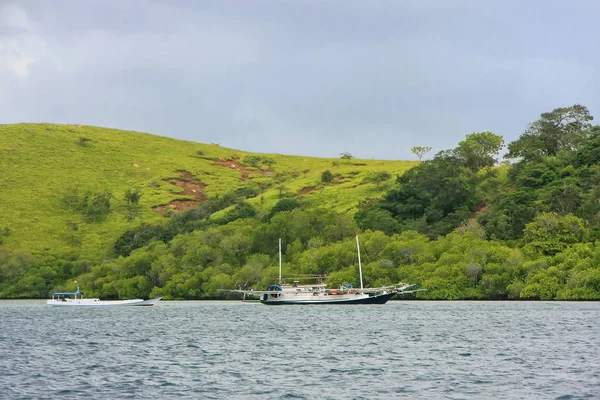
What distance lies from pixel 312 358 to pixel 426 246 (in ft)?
335

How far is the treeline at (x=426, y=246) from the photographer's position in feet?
468

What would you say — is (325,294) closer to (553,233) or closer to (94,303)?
(553,233)

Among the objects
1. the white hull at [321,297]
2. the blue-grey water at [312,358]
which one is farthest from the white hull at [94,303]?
the blue-grey water at [312,358]

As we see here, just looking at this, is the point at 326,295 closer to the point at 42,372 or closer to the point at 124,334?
the point at 124,334

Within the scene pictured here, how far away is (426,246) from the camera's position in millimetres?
159625

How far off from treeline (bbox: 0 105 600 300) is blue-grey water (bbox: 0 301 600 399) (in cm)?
4091

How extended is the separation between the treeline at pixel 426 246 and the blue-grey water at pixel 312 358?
40.9 m

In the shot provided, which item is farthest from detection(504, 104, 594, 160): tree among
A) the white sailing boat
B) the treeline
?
the white sailing boat

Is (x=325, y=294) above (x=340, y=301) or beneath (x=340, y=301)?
above

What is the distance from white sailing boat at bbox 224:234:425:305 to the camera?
14075 centimetres

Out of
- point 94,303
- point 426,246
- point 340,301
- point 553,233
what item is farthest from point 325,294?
point 94,303

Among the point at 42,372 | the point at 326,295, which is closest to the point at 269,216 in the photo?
the point at 326,295

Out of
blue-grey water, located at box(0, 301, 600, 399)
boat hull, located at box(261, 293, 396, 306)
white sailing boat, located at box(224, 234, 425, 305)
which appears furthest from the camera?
white sailing boat, located at box(224, 234, 425, 305)

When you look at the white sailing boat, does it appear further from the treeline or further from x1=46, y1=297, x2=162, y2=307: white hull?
x1=46, y1=297, x2=162, y2=307: white hull
